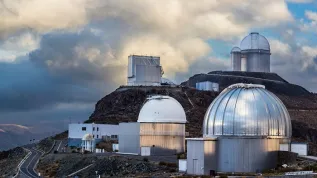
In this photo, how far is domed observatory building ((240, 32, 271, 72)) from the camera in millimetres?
142000

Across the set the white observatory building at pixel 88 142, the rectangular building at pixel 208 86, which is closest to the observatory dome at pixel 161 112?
the white observatory building at pixel 88 142

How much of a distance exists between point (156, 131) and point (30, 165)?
61.2 ft

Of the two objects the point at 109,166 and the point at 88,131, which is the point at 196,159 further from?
the point at 88,131

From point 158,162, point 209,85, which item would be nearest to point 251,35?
point 209,85

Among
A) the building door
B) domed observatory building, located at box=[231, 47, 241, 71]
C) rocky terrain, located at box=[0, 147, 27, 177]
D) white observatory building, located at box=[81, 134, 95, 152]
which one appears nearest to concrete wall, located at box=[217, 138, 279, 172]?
the building door

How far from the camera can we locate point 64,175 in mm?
69812

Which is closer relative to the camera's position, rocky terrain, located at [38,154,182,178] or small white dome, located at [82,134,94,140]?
rocky terrain, located at [38,154,182,178]

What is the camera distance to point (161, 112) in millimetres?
82125

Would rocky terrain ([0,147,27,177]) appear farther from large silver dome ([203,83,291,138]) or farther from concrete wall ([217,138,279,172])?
large silver dome ([203,83,291,138])

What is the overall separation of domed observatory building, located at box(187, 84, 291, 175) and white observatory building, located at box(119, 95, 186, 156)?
21.9 meters

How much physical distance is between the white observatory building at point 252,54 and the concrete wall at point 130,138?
214ft

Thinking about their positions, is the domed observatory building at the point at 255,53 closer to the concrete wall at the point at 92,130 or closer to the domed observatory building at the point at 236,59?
the domed observatory building at the point at 236,59

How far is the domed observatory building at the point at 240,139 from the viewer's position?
189 ft

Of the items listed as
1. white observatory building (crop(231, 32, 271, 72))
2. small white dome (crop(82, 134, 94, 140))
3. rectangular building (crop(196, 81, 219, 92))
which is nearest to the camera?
small white dome (crop(82, 134, 94, 140))
